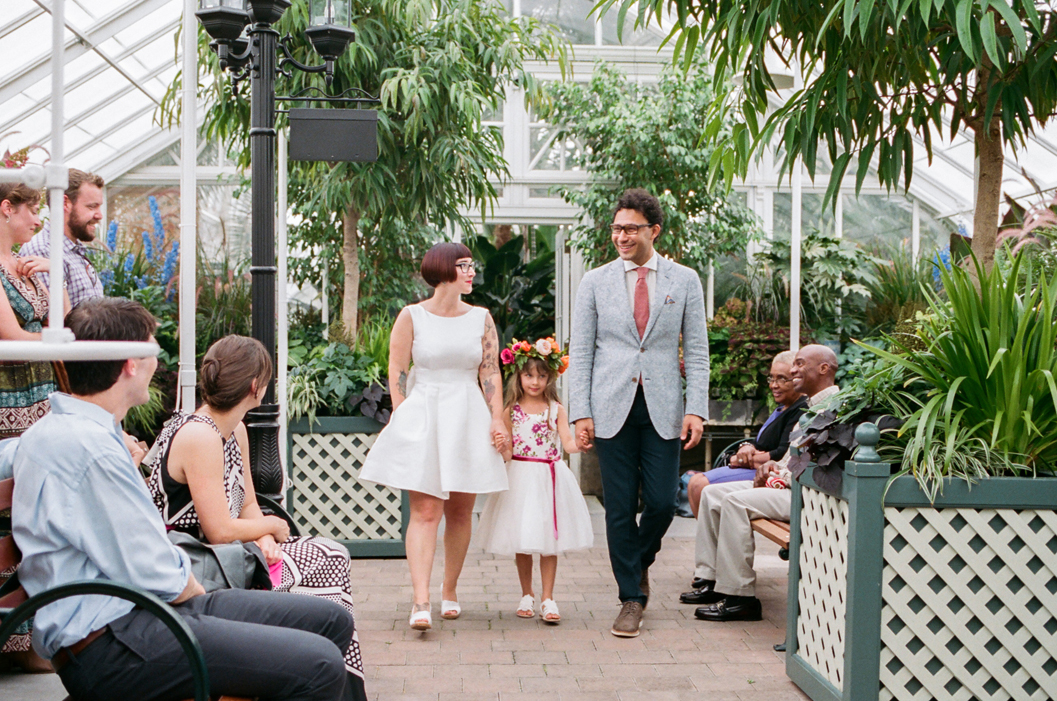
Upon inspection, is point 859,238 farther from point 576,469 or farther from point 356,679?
point 356,679

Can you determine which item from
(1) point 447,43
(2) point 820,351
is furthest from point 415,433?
(1) point 447,43

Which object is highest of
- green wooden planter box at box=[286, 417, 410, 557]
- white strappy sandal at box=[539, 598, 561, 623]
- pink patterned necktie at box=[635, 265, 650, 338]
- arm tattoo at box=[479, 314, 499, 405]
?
pink patterned necktie at box=[635, 265, 650, 338]

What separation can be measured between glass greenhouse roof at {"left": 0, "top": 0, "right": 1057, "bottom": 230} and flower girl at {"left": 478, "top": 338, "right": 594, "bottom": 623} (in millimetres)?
5536

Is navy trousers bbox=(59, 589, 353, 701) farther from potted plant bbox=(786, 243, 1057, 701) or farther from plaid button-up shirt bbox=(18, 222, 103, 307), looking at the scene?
plaid button-up shirt bbox=(18, 222, 103, 307)

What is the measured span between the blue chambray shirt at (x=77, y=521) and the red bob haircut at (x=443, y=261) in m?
2.52

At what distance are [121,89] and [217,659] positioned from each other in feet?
33.9

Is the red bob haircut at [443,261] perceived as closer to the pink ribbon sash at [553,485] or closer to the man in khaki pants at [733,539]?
the pink ribbon sash at [553,485]

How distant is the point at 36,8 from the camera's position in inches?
326

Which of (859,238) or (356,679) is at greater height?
(859,238)

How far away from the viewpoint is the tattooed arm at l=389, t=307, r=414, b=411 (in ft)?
15.0

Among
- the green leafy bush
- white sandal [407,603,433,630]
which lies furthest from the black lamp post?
the green leafy bush

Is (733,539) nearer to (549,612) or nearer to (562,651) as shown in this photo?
(549,612)

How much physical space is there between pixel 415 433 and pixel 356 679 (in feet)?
5.74

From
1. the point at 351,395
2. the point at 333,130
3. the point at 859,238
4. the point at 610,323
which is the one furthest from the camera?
the point at 859,238
